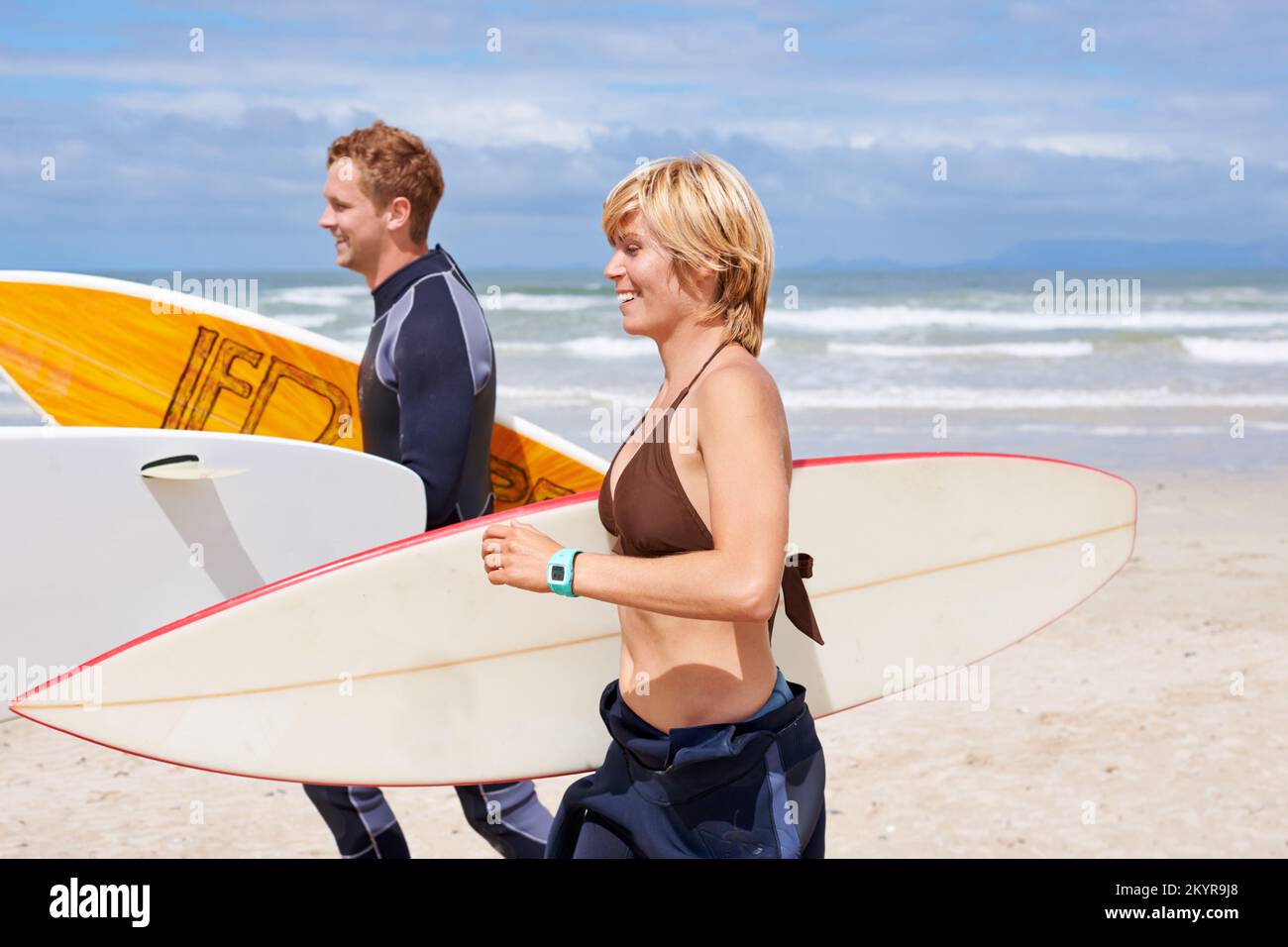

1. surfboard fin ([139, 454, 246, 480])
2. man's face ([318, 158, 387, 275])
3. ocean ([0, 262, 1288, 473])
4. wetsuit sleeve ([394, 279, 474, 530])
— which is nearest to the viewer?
wetsuit sleeve ([394, 279, 474, 530])

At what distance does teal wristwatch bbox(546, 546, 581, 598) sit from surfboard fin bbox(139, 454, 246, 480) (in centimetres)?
171

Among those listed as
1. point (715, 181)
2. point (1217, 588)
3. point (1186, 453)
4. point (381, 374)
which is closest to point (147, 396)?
point (381, 374)

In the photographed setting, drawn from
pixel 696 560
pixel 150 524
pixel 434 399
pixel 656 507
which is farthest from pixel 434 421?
pixel 696 560

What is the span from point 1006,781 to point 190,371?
3008 mm

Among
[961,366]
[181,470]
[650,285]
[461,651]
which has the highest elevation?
[650,285]

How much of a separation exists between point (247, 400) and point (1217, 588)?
4993 millimetres

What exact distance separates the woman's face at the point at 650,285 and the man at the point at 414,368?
1.08 metres

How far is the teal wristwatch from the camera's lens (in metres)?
1.77

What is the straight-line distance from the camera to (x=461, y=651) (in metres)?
2.76

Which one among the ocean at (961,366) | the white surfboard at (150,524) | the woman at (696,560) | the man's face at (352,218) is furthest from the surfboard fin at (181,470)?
the ocean at (961,366)

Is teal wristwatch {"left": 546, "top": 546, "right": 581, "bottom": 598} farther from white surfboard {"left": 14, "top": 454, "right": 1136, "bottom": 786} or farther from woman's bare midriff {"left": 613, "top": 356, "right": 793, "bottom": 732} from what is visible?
white surfboard {"left": 14, "top": 454, "right": 1136, "bottom": 786}

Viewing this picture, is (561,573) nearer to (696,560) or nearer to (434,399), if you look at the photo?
(696,560)

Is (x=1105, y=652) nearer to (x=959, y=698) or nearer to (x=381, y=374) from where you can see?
(x=959, y=698)

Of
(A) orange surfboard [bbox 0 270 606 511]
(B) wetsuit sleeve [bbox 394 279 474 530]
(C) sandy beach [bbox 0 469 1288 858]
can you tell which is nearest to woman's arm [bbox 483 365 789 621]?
(B) wetsuit sleeve [bbox 394 279 474 530]
